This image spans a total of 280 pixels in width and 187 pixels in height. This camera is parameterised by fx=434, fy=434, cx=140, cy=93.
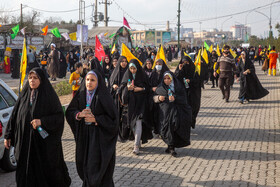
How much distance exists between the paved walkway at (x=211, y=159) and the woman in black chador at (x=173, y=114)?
1.00ft

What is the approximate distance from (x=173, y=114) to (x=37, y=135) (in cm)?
311

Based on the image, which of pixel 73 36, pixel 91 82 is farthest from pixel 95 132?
pixel 73 36

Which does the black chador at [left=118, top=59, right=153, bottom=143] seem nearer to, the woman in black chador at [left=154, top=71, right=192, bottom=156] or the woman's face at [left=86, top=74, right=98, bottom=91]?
the woman in black chador at [left=154, top=71, right=192, bottom=156]

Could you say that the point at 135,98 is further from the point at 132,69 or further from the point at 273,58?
the point at 273,58

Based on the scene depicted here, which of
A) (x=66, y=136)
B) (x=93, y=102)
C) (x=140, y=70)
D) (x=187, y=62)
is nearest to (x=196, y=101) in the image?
(x=187, y=62)

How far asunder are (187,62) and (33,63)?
12.4 m

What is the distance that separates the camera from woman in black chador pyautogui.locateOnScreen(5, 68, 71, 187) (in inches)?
191

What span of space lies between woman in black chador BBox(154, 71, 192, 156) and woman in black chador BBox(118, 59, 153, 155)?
0.35 metres

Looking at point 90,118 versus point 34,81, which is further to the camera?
point 34,81

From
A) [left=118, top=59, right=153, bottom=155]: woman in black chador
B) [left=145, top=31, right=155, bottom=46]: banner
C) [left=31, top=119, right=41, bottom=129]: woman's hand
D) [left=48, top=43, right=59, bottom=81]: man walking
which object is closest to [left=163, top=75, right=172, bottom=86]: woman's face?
[left=118, top=59, right=153, bottom=155]: woman in black chador

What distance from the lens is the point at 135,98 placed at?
26.0 feet

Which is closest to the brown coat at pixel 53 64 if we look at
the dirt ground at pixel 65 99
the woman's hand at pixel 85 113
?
the dirt ground at pixel 65 99

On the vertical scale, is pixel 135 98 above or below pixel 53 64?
below

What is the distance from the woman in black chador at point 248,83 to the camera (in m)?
14.6
